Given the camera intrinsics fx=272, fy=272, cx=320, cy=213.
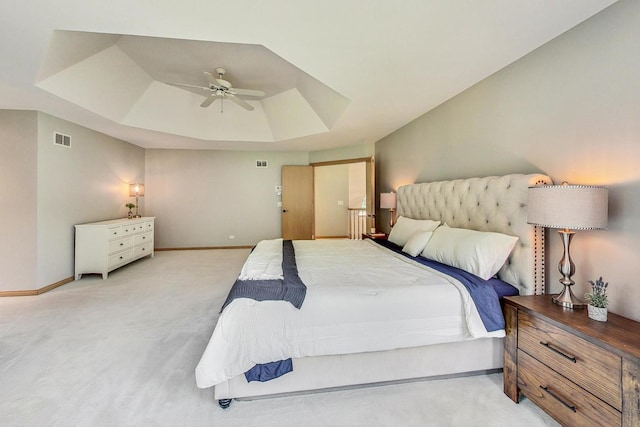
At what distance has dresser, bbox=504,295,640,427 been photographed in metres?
1.19

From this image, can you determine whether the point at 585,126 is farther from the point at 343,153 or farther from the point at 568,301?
the point at 343,153

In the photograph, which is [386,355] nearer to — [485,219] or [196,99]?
[485,219]

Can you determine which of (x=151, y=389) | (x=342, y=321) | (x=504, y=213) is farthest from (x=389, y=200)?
(x=151, y=389)

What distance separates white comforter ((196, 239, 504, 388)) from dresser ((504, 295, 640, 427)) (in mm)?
208

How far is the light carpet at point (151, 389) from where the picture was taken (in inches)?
62.1

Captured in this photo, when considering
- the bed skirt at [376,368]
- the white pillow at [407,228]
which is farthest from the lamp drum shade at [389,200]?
the bed skirt at [376,368]

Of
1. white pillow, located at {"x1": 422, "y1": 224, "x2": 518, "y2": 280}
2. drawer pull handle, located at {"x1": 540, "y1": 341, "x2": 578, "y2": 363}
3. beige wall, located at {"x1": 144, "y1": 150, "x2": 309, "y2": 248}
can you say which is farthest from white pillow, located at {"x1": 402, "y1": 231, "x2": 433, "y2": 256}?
beige wall, located at {"x1": 144, "y1": 150, "x2": 309, "y2": 248}

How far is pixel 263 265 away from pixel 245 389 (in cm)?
95

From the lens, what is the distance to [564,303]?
1.65 metres

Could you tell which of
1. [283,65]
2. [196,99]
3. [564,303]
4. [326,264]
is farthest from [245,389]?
[196,99]

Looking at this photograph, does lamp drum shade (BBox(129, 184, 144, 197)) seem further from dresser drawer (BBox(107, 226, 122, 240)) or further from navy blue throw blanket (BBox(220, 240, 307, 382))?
navy blue throw blanket (BBox(220, 240, 307, 382))

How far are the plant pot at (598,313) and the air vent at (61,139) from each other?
19.4 feet

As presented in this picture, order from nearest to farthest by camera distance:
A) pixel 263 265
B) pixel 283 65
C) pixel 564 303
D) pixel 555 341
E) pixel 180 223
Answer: pixel 555 341, pixel 564 303, pixel 263 265, pixel 283 65, pixel 180 223

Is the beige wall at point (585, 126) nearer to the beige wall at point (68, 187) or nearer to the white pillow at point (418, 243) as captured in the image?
the white pillow at point (418, 243)
